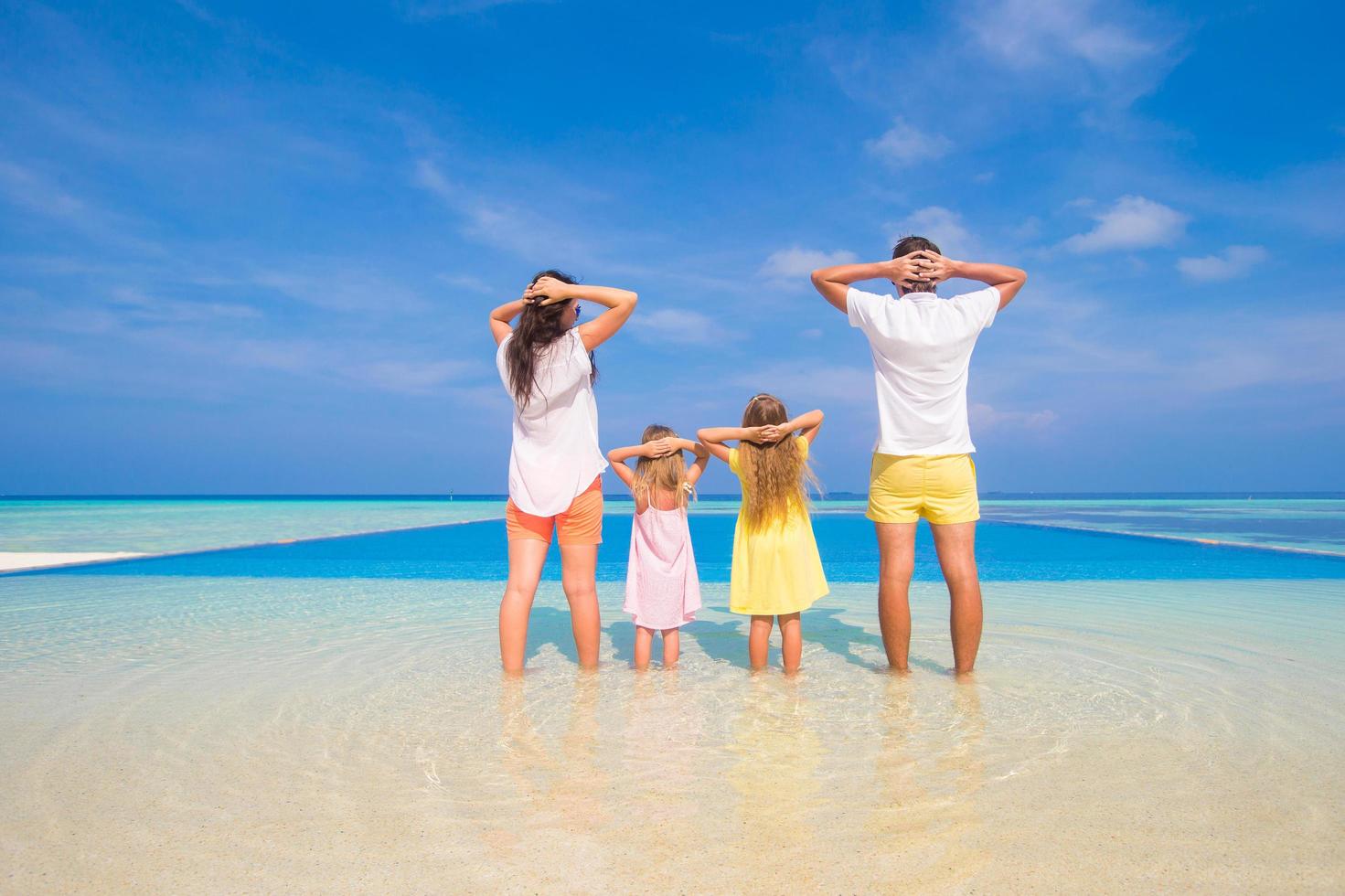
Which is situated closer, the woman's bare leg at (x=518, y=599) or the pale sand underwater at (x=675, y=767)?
the pale sand underwater at (x=675, y=767)

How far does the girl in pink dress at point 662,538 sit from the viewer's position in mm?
4434

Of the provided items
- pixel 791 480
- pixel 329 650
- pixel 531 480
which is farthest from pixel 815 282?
pixel 329 650

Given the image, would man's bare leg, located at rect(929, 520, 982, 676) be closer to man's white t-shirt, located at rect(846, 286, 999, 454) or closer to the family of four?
the family of four

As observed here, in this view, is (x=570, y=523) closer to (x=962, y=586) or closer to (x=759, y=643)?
(x=759, y=643)

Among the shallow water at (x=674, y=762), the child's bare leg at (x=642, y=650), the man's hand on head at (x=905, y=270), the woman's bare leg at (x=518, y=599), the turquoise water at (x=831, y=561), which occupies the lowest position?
the turquoise water at (x=831, y=561)

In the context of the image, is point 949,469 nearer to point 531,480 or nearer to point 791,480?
point 791,480

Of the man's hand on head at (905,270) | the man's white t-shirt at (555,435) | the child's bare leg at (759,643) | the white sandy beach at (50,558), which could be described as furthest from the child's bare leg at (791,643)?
the white sandy beach at (50,558)

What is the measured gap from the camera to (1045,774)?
Answer: 2.62 metres

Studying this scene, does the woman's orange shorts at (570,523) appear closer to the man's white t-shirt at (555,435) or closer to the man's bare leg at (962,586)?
the man's white t-shirt at (555,435)

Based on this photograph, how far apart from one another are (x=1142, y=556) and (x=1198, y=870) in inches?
458

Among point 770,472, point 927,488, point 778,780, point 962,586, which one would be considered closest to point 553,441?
point 770,472

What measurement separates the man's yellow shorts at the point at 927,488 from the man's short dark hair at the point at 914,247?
1086 millimetres

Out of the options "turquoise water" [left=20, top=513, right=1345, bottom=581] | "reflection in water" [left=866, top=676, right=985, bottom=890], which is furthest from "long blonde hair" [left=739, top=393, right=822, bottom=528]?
"turquoise water" [left=20, top=513, right=1345, bottom=581]

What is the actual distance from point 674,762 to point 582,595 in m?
1.55
